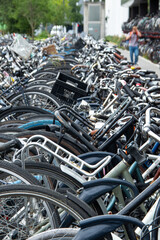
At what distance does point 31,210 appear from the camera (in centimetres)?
269

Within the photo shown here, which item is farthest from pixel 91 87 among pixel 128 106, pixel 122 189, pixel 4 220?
pixel 4 220

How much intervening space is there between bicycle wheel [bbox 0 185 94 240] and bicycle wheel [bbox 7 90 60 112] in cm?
350

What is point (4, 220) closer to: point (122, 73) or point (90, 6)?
point (122, 73)

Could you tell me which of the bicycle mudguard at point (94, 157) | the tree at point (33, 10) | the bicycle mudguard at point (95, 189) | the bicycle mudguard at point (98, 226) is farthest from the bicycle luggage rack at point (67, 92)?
the tree at point (33, 10)

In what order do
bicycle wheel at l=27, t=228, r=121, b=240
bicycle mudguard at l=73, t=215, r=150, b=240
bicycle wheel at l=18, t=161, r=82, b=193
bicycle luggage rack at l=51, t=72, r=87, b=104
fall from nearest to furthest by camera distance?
bicycle mudguard at l=73, t=215, r=150, b=240 → bicycle wheel at l=27, t=228, r=121, b=240 → bicycle wheel at l=18, t=161, r=82, b=193 → bicycle luggage rack at l=51, t=72, r=87, b=104

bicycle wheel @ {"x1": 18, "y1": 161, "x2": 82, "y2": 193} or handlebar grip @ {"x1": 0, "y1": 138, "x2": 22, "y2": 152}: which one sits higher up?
handlebar grip @ {"x1": 0, "y1": 138, "x2": 22, "y2": 152}

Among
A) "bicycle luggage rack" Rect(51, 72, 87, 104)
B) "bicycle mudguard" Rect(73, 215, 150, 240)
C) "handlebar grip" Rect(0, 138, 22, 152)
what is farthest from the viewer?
"bicycle luggage rack" Rect(51, 72, 87, 104)

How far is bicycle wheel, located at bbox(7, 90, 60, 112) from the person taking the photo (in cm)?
623

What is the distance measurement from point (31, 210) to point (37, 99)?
156 inches

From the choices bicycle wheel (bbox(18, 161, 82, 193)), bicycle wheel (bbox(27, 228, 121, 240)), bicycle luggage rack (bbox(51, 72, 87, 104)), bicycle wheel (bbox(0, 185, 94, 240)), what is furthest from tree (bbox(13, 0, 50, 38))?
bicycle wheel (bbox(27, 228, 121, 240))

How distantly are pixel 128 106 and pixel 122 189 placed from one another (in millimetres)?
1347

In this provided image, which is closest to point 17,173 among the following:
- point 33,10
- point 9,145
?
point 9,145

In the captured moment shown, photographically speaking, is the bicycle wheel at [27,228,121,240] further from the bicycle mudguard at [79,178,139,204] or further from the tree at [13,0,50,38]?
the tree at [13,0,50,38]

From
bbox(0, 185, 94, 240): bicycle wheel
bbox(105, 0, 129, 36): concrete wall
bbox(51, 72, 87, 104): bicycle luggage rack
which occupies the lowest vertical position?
bbox(0, 185, 94, 240): bicycle wheel
